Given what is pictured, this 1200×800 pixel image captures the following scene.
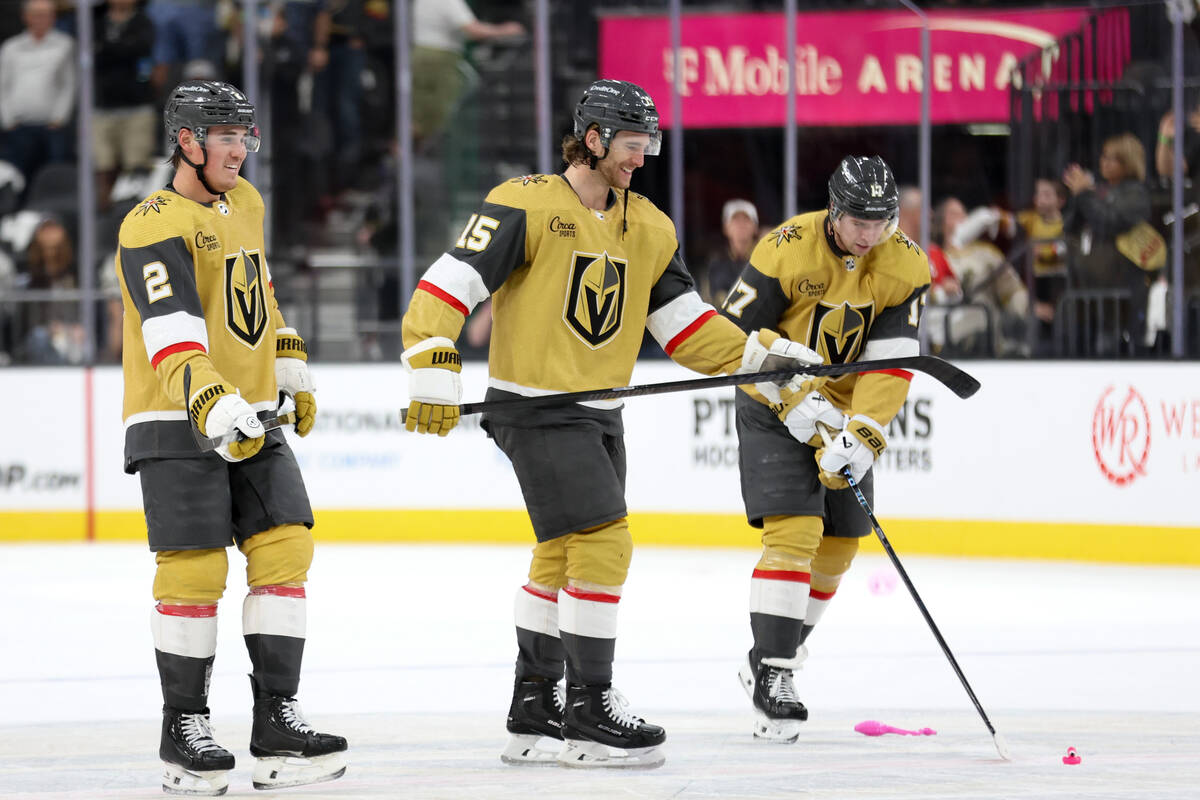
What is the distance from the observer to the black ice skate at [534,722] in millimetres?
3809

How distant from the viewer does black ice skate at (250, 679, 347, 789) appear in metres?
3.54

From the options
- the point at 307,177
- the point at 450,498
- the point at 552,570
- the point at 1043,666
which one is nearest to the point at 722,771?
the point at 552,570

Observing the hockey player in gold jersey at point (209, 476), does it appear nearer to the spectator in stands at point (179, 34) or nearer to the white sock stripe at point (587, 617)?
the white sock stripe at point (587, 617)

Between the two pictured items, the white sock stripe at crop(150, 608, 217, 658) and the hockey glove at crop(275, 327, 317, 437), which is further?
the hockey glove at crop(275, 327, 317, 437)

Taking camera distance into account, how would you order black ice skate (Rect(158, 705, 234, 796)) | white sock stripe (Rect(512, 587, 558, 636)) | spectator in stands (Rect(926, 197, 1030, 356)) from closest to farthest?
black ice skate (Rect(158, 705, 234, 796)), white sock stripe (Rect(512, 587, 558, 636)), spectator in stands (Rect(926, 197, 1030, 356))

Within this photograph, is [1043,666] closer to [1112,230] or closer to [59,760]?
[59,760]

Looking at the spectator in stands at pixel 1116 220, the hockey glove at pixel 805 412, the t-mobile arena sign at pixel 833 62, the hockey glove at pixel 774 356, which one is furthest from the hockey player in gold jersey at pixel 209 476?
the t-mobile arena sign at pixel 833 62

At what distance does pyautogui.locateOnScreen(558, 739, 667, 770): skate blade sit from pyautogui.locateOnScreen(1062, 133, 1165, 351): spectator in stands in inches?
178

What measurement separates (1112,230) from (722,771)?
4.81 meters

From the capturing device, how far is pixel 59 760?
3809 mm

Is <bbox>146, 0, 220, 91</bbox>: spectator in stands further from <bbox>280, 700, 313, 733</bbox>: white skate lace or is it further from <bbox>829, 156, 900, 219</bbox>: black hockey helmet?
<bbox>280, 700, 313, 733</bbox>: white skate lace

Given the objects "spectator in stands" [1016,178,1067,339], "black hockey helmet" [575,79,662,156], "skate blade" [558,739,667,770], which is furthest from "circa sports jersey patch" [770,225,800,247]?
"spectator in stands" [1016,178,1067,339]

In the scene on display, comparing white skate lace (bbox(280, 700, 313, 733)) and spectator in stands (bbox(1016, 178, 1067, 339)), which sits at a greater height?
spectator in stands (bbox(1016, 178, 1067, 339))

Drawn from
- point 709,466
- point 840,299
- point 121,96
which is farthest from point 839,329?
point 121,96
